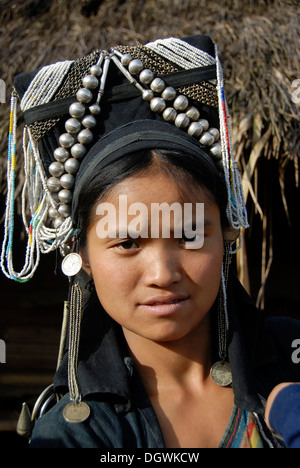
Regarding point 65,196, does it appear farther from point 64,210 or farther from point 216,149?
point 216,149

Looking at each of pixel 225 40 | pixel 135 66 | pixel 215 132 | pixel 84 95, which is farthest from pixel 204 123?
pixel 225 40

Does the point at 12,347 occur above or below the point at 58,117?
below

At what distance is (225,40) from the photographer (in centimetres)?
286

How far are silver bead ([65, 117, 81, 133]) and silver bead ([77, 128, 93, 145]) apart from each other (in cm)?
2

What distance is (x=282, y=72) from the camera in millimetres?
2668

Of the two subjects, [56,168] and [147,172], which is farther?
[56,168]

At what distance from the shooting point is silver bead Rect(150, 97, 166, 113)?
140 centimetres

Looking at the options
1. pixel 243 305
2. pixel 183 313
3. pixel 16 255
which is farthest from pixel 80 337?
pixel 16 255

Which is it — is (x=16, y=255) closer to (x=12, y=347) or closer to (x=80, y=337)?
(x=12, y=347)

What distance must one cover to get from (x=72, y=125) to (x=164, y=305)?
593mm

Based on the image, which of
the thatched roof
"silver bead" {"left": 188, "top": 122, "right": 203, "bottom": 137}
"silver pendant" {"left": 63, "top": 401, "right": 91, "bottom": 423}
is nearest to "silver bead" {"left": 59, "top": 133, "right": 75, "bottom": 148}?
"silver bead" {"left": 188, "top": 122, "right": 203, "bottom": 137}

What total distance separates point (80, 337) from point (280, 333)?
2.23ft

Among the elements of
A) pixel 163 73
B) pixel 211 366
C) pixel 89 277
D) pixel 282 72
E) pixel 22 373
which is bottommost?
pixel 22 373

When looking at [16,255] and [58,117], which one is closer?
[58,117]
